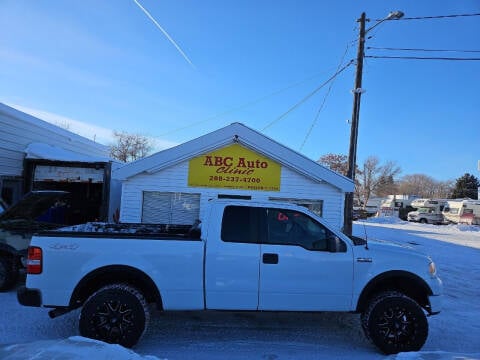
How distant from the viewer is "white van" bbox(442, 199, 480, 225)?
38537mm

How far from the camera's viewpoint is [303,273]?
198 inches

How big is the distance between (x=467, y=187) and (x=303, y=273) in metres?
81.0

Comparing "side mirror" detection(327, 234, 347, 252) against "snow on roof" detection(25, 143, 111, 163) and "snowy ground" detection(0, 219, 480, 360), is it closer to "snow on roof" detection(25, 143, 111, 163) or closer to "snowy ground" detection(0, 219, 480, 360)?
"snowy ground" detection(0, 219, 480, 360)

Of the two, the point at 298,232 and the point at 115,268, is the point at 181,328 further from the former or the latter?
the point at 298,232

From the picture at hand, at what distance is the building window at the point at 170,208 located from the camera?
1289 centimetres

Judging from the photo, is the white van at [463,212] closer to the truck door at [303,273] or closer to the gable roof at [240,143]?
the gable roof at [240,143]

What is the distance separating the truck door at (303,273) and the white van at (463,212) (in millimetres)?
39182

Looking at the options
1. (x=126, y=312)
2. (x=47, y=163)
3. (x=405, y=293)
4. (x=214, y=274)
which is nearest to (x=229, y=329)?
(x=214, y=274)

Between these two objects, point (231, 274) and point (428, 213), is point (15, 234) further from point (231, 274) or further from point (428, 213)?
point (428, 213)

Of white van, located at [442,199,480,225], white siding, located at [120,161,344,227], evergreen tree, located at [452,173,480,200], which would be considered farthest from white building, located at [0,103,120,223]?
evergreen tree, located at [452,173,480,200]

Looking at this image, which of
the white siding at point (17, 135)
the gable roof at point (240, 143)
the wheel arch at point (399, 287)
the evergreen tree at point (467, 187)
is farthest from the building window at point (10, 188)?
the evergreen tree at point (467, 187)

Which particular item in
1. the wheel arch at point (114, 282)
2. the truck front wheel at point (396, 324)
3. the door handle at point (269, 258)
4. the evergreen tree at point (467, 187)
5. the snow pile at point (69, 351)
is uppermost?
the evergreen tree at point (467, 187)

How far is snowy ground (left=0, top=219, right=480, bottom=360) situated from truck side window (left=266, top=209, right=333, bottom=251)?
134cm

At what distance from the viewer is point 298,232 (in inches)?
205
